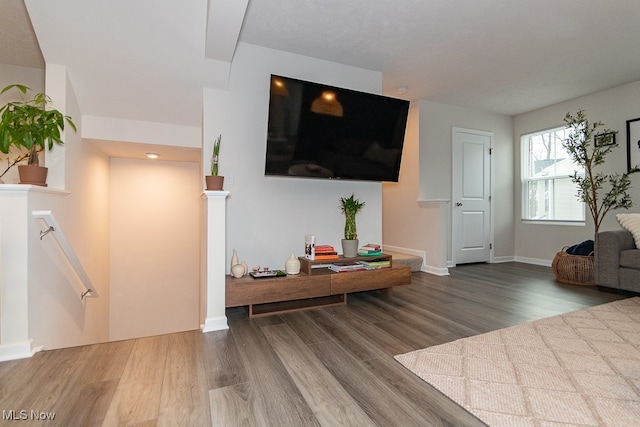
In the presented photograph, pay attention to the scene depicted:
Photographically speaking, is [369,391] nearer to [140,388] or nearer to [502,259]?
[140,388]

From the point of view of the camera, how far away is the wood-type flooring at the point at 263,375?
1.22 m

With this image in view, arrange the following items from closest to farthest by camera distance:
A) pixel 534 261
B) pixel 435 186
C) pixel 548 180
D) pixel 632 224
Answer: pixel 632 224 → pixel 435 186 → pixel 548 180 → pixel 534 261

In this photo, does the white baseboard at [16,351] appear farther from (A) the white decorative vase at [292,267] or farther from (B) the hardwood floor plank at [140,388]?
(A) the white decorative vase at [292,267]

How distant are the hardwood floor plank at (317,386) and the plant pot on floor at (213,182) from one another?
1168 millimetres

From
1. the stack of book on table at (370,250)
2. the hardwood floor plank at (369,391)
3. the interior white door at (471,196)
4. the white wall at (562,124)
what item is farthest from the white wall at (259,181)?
the white wall at (562,124)

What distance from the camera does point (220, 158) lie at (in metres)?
2.72

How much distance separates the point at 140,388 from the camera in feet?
4.61

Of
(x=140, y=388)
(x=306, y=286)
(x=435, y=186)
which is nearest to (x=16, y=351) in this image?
(x=140, y=388)

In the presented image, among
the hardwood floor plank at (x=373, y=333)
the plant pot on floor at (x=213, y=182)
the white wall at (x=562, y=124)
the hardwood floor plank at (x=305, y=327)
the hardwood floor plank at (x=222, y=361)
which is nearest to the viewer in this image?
the hardwood floor plank at (x=222, y=361)

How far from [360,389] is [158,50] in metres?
2.77

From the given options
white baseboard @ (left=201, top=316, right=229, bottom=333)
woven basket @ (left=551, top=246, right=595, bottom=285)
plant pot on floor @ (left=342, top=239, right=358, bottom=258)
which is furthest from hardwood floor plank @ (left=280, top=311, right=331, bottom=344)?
woven basket @ (left=551, top=246, right=595, bottom=285)

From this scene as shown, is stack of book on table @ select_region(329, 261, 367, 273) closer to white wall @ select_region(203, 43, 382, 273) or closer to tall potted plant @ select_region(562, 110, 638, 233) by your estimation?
white wall @ select_region(203, 43, 382, 273)

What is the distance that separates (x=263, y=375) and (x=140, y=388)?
0.57 m

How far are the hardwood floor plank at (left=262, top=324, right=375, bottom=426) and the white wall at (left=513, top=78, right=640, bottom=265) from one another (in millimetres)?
4531
